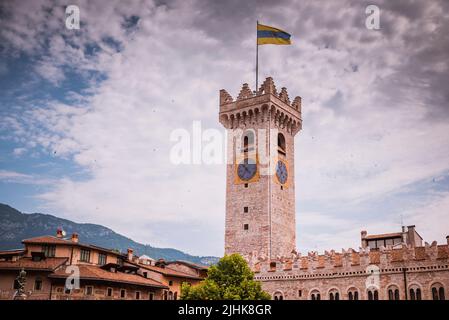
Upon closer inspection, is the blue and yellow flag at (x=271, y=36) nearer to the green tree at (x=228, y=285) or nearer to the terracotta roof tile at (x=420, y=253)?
the green tree at (x=228, y=285)

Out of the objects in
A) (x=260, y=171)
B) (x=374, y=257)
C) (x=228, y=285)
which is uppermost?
(x=260, y=171)

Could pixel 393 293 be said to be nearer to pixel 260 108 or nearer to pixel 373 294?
pixel 373 294

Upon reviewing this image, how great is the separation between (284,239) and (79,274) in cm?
2686

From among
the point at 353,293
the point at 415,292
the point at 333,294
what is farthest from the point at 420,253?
the point at 333,294

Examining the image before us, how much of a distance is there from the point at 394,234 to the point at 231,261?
2264 centimetres

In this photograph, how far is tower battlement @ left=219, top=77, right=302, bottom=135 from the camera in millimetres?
67875

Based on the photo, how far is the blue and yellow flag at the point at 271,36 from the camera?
6462 centimetres

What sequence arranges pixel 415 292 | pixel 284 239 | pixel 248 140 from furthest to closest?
pixel 248 140
pixel 284 239
pixel 415 292

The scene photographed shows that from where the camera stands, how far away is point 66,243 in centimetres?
5456

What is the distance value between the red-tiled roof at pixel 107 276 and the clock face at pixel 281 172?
69.1 feet

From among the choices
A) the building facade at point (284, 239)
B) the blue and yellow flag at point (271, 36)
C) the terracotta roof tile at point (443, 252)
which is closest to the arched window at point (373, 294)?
the building facade at point (284, 239)

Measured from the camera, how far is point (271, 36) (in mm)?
65375
